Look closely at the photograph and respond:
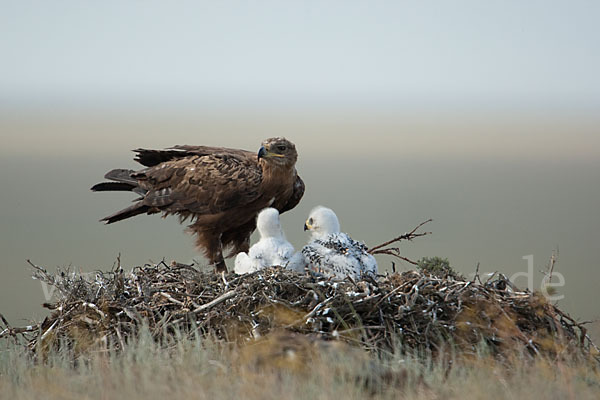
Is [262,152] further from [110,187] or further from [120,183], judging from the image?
[110,187]

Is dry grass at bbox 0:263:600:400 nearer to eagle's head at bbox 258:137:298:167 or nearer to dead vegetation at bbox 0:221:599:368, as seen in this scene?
dead vegetation at bbox 0:221:599:368

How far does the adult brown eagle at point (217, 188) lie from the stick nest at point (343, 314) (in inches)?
56.2

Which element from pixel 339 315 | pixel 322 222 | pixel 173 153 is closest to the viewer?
pixel 339 315

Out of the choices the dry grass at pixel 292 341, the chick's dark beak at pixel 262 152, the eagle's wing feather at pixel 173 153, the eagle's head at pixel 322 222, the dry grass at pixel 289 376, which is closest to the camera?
the dry grass at pixel 289 376

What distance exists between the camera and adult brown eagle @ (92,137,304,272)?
7961 millimetres

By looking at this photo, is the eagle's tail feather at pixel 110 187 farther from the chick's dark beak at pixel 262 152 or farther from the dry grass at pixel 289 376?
the dry grass at pixel 289 376

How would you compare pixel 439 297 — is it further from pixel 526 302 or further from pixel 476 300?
pixel 526 302

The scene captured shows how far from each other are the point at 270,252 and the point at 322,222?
556 mm

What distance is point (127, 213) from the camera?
9047 millimetres

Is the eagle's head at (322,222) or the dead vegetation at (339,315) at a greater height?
the eagle's head at (322,222)

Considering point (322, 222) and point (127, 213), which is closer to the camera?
point (322, 222)

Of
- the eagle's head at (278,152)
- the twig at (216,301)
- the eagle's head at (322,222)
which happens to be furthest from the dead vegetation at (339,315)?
the eagle's head at (278,152)

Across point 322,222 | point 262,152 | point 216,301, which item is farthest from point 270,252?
point 262,152

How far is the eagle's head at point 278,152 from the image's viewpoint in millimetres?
7816
